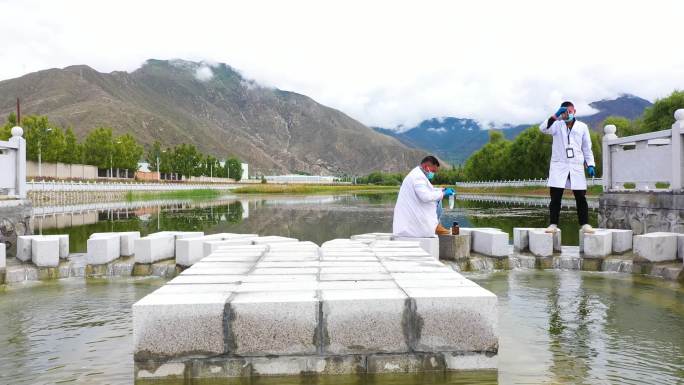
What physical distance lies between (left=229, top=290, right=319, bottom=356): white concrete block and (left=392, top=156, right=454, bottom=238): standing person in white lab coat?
5150 millimetres

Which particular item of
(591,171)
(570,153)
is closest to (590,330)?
(591,171)

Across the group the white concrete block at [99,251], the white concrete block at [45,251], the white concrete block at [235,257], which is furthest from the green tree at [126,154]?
the white concrete block at [235,257]

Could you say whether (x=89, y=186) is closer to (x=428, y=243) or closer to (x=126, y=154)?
(x=126, y=154)

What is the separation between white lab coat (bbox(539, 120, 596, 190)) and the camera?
33.1ft

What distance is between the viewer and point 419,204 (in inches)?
366

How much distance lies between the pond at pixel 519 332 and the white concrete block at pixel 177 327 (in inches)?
17.3

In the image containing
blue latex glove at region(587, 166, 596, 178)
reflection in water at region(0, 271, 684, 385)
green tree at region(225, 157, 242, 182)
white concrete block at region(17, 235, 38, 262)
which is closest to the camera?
reflection in water at region(0, 271, 684, 385)

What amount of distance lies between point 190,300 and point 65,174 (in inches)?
2636

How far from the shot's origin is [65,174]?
6256cm

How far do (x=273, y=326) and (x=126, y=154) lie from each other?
3103 inches

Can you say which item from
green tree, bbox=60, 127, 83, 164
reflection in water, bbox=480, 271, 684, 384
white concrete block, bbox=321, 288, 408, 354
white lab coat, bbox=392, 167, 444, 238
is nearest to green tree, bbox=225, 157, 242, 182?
green tree, bbox=60, 127, 83, 164

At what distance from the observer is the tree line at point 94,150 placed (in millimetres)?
54750

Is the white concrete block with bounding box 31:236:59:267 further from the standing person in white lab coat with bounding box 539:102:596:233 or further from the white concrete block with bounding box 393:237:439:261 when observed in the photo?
the standing person in white lab coat with bounding box 539:102:596:233

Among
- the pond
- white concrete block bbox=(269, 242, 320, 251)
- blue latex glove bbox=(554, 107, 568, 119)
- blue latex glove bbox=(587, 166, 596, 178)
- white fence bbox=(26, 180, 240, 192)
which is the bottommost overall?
the pond
